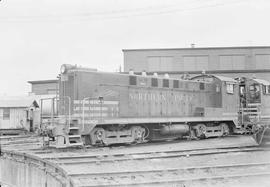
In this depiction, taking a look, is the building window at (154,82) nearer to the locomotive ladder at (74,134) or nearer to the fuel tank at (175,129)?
the fuel tank at (175,129)

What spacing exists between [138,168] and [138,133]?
5.41 metres

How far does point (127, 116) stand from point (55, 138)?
11.2 ft

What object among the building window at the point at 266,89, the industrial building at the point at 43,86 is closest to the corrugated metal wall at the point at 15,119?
the industrial building at the point at 43,86

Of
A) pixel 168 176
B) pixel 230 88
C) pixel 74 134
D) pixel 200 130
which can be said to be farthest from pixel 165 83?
pixel 168 176

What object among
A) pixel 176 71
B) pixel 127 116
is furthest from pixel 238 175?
pixel 176 71

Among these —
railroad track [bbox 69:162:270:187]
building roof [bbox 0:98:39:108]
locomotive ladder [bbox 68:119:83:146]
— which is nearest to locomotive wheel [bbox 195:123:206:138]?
locomotive ladder [bbox 68:119:83:146]

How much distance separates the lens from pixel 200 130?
18.3m

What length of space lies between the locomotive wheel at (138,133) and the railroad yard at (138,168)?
95 cm

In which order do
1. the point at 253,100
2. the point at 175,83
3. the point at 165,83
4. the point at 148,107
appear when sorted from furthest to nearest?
the point at 253,100, the point at 175,83, the point at 165,83, the point at 148,107

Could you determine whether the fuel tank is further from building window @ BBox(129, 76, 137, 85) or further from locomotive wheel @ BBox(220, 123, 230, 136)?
locomotive wheel @ BBox(220, 123, 230, 136)

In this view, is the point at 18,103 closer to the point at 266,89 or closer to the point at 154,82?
the point at 154,82

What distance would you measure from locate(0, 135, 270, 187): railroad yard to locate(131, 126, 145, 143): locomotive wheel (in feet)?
3.11

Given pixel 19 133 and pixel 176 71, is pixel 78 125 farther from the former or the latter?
pixel 176 71

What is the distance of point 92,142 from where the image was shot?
1409cm
